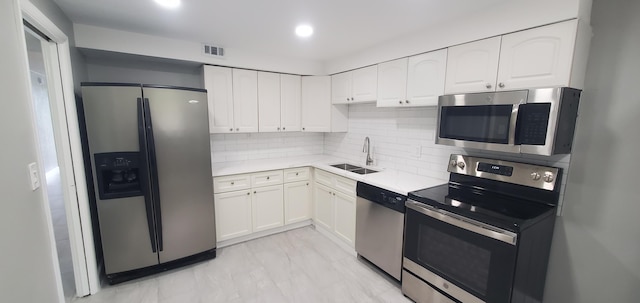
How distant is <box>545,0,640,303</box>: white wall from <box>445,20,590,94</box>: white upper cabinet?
0.46 feet

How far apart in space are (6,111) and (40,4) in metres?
1.03

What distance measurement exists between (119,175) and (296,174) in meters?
1.84

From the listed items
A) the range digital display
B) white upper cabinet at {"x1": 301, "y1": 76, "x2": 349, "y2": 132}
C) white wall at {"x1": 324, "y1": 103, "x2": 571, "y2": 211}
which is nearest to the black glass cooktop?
the range digital display

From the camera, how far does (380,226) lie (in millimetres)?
2352

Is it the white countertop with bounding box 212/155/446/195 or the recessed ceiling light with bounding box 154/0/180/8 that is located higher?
the recessed ceiling light with bounding box 154/0/180/8

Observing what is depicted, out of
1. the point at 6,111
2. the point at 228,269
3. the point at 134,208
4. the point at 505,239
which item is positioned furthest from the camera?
the point at 228,269

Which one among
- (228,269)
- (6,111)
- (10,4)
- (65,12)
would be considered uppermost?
(65,12)

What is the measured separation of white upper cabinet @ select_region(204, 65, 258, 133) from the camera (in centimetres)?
292

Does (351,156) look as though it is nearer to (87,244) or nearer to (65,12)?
(87,244)

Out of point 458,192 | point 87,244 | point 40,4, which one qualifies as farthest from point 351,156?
point 40,4

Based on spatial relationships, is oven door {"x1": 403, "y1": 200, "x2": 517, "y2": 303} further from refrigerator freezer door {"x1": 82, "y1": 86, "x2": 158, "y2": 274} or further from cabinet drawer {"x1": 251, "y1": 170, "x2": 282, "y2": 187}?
refrigerator freezer door {"x1": 82, "y1": 86, "x2": 158, "y2": 274}

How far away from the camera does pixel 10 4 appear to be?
3.78ft

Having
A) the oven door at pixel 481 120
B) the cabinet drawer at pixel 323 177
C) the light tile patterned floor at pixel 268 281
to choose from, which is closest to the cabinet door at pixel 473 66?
the oven door at pixel 481 120

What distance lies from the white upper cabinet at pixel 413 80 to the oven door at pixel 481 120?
23cm
